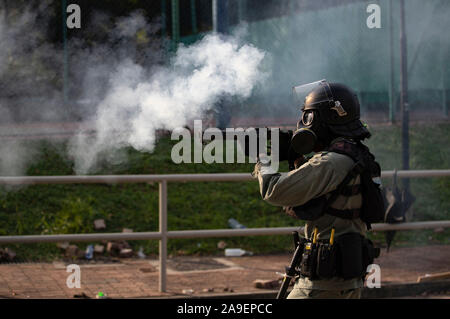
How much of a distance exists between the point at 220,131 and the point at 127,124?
2.47 m

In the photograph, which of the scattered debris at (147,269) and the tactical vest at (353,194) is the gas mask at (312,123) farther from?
the scattered debris at (147,269)

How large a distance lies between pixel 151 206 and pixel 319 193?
6550mm

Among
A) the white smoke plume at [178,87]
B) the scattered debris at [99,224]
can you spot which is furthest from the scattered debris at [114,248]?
the white smoke plume at [178,87]

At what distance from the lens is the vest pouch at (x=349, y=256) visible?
11.4ft

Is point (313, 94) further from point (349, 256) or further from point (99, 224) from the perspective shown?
point (99, 224)

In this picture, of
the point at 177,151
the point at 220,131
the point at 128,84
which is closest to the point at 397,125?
the point at 177,151

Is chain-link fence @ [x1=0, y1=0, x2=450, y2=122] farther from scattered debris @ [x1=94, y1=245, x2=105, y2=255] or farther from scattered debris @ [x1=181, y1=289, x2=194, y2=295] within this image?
scattered debris @ [x1=181, y1=289, x2=194, y2=295]

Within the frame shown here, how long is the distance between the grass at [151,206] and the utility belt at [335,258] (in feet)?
16.7

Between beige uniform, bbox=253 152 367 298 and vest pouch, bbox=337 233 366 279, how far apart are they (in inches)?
1.8

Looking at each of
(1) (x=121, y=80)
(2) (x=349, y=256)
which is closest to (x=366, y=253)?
(2) (x=349, y=256)

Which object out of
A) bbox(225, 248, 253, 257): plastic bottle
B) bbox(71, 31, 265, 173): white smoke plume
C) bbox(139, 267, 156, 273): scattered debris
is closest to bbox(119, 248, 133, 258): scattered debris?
bbox(139, 267, 156, 273): scattered debris

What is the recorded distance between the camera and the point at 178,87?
18.7ft

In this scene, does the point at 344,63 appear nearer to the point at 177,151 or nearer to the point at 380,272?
the point at 177,151
